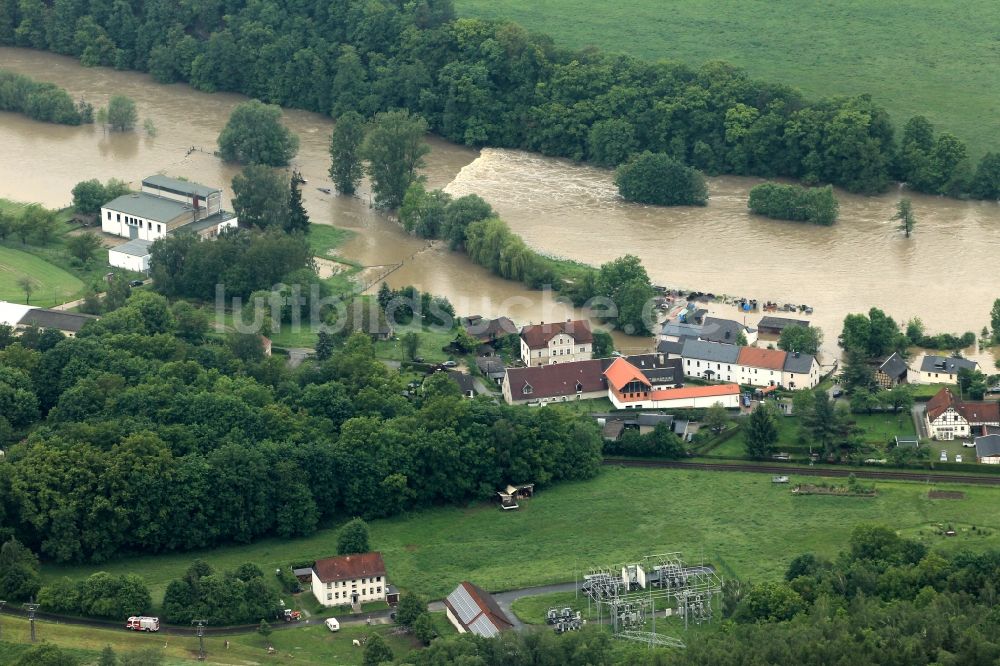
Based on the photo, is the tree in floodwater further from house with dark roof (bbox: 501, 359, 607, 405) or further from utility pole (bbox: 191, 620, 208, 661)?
utility pole (bbox: 191, 620, 208, 661)

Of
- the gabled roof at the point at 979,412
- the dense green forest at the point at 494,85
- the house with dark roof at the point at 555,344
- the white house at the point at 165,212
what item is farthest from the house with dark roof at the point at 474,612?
the dense green forest at the point at 494,85

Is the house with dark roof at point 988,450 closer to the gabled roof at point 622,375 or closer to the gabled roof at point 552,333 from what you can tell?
the gabled roof at point 622,375

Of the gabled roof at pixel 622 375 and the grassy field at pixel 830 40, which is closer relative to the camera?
the gabled roof at pixel 622 375

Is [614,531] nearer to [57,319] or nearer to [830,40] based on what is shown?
[57,319]

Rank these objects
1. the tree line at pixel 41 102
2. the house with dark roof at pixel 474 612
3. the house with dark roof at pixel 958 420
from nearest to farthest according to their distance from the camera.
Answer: the house with dark roof at pixel 474 612, the house with dark roof at pixel 958 420, the tree line at pixel 41 102

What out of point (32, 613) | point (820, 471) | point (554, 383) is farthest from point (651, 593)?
point (32, 613)
